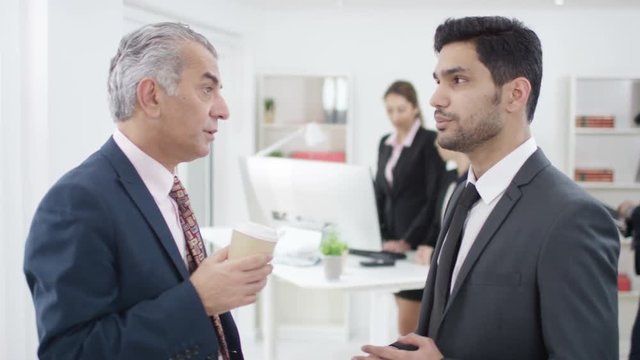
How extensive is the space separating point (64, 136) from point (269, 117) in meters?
2.57

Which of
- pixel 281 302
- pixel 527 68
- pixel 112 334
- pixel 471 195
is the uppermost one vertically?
pixel 527 68

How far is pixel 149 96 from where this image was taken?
1.32 m

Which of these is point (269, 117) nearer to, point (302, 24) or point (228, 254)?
point (302, 24)

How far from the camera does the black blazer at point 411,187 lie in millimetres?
3605

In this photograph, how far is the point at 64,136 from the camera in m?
2.80

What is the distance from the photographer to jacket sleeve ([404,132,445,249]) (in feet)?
11.4

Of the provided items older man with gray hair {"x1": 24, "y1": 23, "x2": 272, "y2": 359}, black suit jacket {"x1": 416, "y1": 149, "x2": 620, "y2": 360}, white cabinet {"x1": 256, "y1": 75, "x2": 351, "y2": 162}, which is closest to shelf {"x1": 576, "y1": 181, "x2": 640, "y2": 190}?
white cabinet {"x1": 256, "y1": 75, "x2": 351, "y2": 162}

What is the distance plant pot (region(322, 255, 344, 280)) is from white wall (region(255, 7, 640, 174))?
2.73 m

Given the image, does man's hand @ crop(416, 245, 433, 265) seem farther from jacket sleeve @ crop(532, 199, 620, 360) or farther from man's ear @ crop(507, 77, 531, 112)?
jacket sleeve @ crop(532, 199, 620, 360)

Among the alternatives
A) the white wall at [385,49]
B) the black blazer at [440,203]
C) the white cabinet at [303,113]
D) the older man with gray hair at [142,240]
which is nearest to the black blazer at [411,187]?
the black blazer at [440,203]

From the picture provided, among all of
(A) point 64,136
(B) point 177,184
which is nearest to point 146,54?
(B) point 177,184

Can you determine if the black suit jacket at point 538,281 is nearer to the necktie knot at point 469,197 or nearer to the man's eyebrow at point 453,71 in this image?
the necktie knot at point 469,197

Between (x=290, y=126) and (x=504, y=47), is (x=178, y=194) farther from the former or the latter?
(x=290, y=126)

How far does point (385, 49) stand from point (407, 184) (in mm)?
2021
